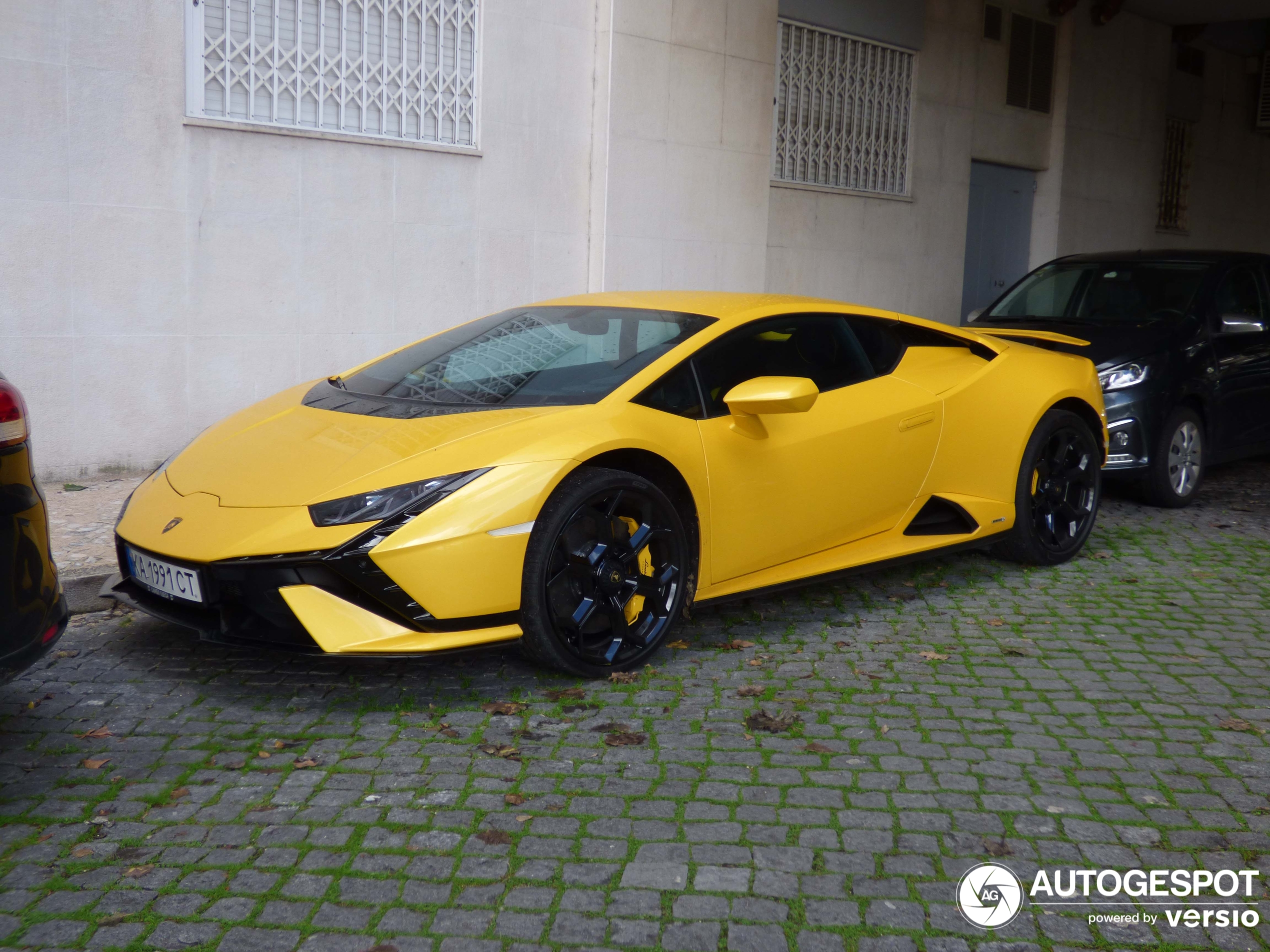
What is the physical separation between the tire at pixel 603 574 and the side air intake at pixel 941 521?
1381mm

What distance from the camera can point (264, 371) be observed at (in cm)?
818

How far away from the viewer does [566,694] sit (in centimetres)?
400

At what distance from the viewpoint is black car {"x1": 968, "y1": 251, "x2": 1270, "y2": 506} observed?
7.22 meters

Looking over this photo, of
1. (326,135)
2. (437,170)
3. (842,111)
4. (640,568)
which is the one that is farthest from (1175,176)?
(640,568)

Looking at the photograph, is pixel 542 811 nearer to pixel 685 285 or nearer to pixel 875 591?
pixel 875 591

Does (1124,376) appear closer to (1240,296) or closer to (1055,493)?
(1240,296)

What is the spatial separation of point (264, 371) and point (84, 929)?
6.06 metres

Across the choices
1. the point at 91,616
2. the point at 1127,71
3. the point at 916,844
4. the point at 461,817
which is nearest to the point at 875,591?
the point at 916,844

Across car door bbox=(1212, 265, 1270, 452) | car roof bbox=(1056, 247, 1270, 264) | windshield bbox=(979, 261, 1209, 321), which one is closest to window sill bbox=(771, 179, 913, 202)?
windshield bbox=(979, 261, 1209, 321)

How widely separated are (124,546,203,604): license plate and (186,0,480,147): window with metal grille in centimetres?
465

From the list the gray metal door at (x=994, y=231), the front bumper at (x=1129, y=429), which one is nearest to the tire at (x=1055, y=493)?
the front bumper at (x=1129, y=429)

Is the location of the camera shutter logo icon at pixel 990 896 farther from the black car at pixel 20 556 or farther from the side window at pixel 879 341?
the side window at pixel 879 341

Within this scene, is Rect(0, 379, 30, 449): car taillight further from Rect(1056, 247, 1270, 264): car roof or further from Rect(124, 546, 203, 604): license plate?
Rect(1056, 247, 1270, 264): car roof

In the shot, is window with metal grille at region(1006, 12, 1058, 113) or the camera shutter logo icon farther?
window with metal grille at region(1006, 12, 1058, 113)
